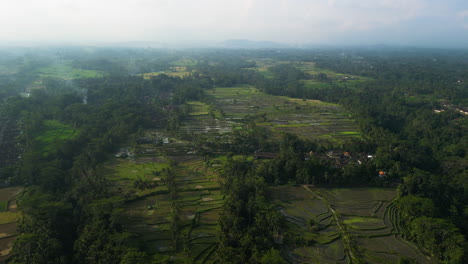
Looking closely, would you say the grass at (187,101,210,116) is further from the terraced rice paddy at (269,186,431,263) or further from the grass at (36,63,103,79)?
the grass at (36,63,103,79)

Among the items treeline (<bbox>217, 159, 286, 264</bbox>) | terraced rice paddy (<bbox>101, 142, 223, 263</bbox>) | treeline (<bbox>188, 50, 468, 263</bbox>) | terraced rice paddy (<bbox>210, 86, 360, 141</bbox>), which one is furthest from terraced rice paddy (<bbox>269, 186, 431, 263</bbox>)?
terraced rice paddy (<bbox>210, 86, 360, 141</bbox>)

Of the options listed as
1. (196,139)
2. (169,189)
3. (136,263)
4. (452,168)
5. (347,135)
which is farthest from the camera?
(347,135)

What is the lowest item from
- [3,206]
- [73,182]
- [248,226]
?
[3,206]

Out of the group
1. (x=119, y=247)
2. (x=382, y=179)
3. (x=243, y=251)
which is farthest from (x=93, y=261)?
(x=382, y=179)

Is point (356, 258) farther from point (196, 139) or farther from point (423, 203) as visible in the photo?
point (196, 139)

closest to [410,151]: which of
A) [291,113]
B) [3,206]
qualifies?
[291,113]

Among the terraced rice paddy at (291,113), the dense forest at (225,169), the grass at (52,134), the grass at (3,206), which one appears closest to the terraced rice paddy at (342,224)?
the dense forest at (225,169)

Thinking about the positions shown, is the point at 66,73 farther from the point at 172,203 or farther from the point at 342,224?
the point at 342,224

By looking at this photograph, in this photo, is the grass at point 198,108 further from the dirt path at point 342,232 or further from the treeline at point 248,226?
the dirt path at point 342,232
